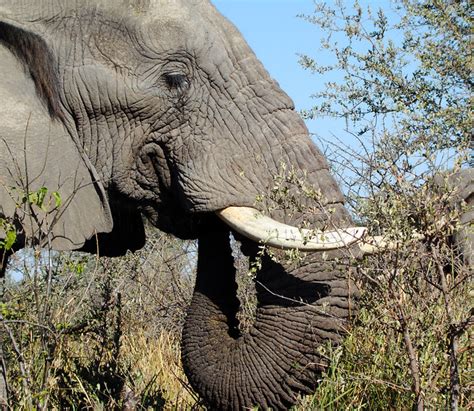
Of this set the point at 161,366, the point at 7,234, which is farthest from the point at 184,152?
the point at 161,366

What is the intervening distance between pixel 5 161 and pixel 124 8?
0.76m

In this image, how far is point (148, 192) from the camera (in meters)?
4.51

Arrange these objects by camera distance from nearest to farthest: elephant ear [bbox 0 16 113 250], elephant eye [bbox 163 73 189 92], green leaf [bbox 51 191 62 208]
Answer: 1. green leaf [bbox 51 191 62 208]
2. elephant ear [bbox 0 16 113 250]
3. elephant eye [bbox 163 73 189 92]

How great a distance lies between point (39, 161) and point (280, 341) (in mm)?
1102

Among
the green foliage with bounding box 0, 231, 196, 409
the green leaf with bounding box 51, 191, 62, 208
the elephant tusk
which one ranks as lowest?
the green foliage with bounding box 0, 231, 196, 409

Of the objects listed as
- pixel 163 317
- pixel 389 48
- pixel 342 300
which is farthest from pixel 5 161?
pixel 389 48

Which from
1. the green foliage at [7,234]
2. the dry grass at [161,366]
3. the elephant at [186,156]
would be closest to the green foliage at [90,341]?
the dry grass at [161,366]

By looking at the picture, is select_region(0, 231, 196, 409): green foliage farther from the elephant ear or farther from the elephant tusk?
the elephant tusk

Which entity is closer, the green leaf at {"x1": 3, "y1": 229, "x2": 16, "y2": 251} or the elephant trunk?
the green leaf at {"x1": 3, "y1": 229, "x2": 16, "y2": 251}

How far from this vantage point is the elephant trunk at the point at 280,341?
418cm

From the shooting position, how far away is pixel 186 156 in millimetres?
4391

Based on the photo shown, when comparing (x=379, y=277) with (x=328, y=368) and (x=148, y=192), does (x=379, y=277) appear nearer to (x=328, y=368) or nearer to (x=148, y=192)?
(x=328, y=368)

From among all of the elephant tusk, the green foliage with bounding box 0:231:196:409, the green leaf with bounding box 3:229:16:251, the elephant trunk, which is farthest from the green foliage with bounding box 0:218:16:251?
the elephant trunk

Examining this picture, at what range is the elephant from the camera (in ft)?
13.8
